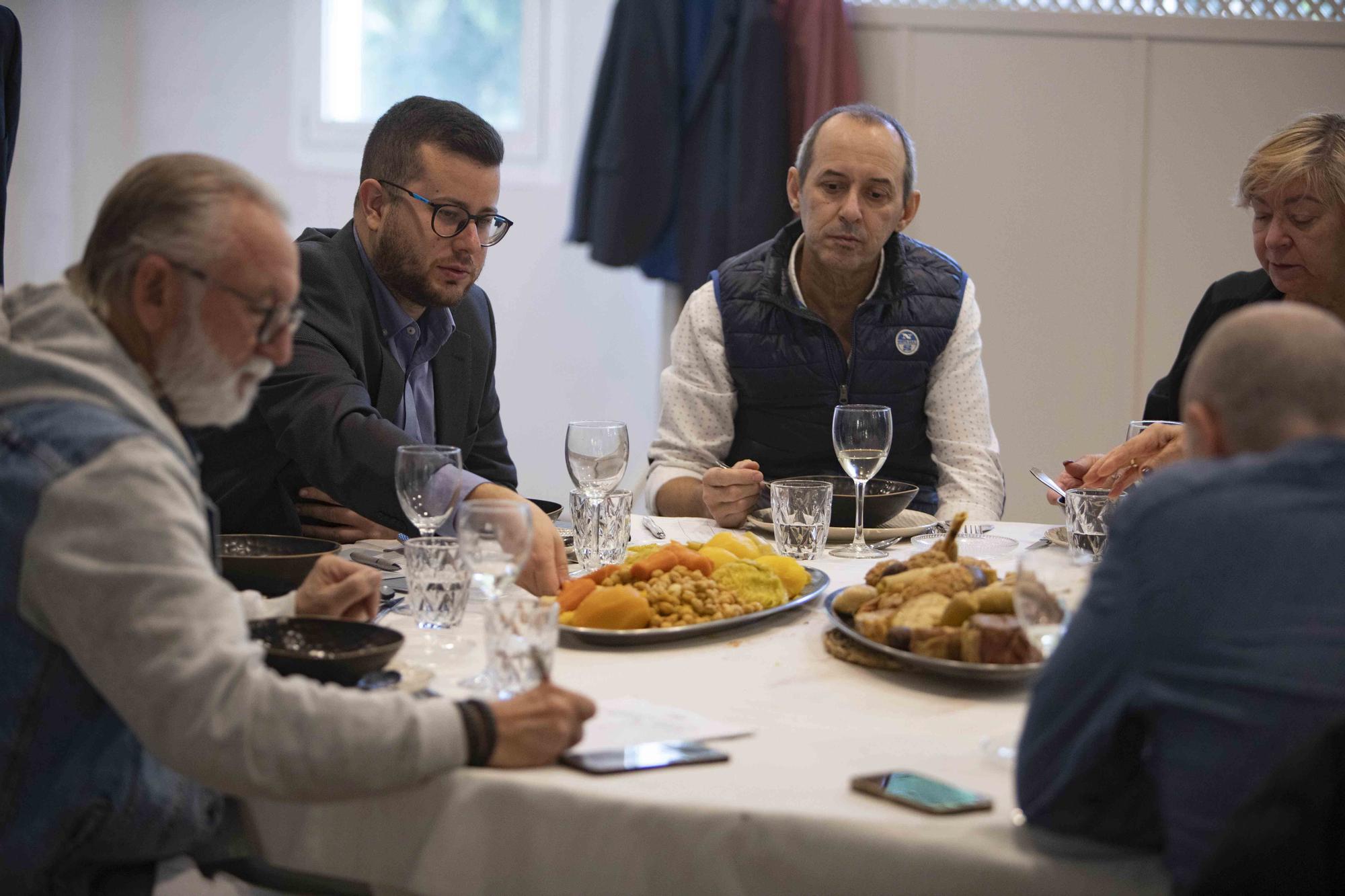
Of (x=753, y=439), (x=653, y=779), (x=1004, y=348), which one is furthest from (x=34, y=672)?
(x=1004, y=348)

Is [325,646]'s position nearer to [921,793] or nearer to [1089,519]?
[921,793]

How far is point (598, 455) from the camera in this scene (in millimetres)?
2104

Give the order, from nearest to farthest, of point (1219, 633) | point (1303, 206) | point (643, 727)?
point (1219, 633) → point (643, 727) → point (1303, 206)

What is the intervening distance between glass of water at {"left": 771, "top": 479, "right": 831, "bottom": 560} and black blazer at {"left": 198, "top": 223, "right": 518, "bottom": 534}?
63 centimetres

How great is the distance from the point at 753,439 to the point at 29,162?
3.01 meters

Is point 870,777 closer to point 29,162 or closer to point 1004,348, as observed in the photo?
point 1004,348

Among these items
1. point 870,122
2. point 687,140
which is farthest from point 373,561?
point 687,140

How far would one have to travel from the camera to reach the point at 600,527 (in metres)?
2.03

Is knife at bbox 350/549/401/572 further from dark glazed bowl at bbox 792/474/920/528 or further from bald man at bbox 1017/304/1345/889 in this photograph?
bald man at bbox 1017/304/1345/889

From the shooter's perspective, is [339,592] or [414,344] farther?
[414,344]

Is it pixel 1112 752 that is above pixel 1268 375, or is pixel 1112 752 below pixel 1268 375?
below

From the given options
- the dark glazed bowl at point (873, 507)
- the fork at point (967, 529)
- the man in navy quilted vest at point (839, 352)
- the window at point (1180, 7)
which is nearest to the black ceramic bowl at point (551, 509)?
the dark glazed bowl at point (873, 507)

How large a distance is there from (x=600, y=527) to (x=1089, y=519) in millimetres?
797

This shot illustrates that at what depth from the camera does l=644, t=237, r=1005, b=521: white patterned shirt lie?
2988mm
